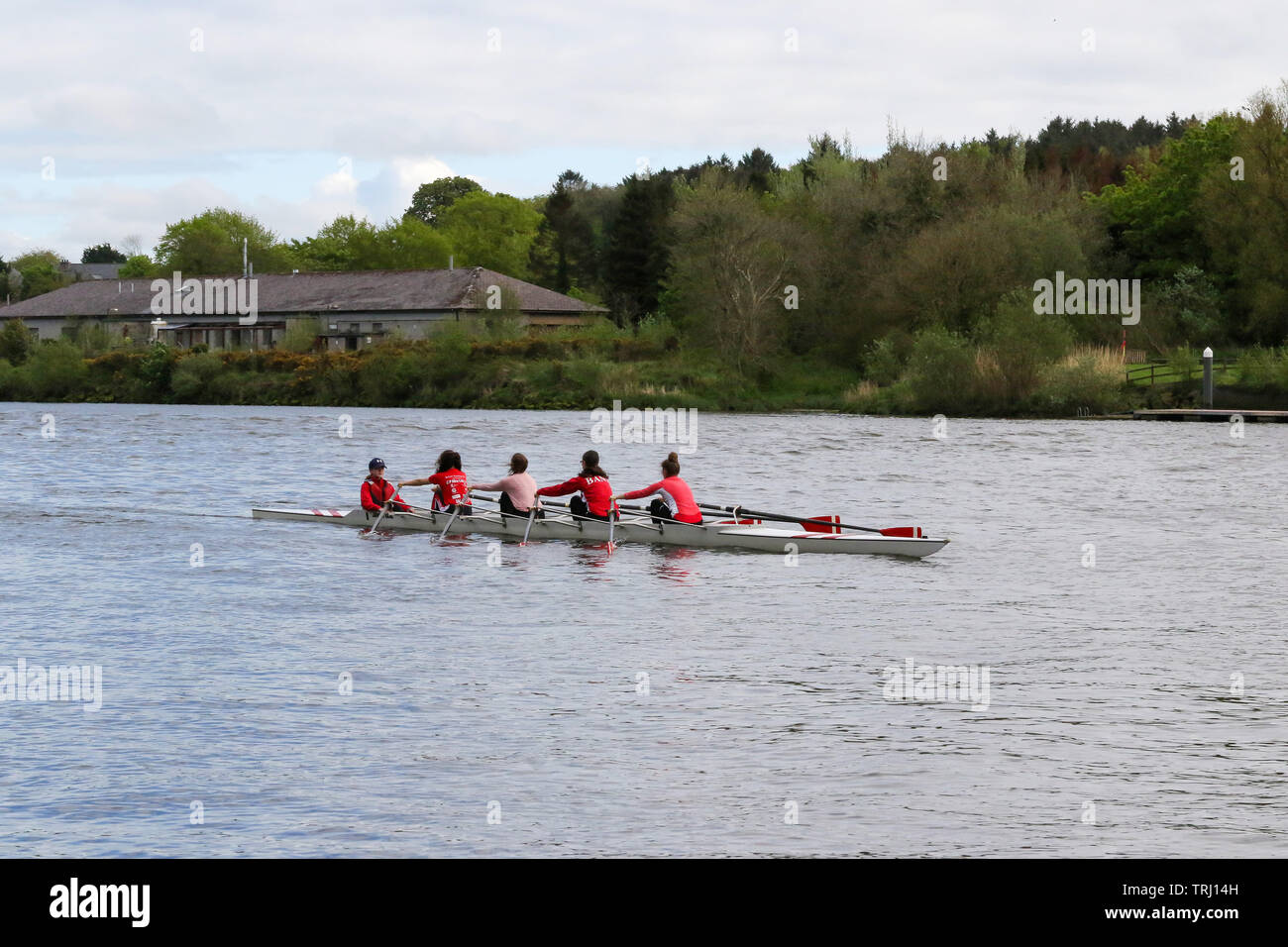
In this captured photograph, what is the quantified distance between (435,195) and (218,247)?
2514cm

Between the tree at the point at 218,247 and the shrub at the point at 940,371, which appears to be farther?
the tree at the point at 218,247

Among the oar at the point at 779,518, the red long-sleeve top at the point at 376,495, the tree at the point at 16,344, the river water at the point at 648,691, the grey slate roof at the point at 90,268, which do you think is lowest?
the river water at the point at 648,691

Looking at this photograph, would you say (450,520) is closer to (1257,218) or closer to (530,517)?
(530,517)

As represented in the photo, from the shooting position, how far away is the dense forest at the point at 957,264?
5919cm

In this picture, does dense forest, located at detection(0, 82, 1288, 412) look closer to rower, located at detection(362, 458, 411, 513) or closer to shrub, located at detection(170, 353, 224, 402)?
shrub, located at detection(170, 353, 224, 402)

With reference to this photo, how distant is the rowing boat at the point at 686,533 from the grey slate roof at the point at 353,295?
217 ft

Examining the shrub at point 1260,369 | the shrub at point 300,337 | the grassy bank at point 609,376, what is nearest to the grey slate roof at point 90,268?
the grassy bank at point 609,376

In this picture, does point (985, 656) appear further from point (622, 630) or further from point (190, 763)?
point (190, 763)

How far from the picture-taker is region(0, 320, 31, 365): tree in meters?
92.5

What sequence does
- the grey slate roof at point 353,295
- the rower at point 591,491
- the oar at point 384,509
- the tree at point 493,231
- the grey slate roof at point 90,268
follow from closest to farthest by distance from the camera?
1. the rower at point 591,491
2. the oar at point 384,509
3. the grey slate roof at point 353,295
4. the tree at point 493,231
5. the grey slate roof at point 90,268

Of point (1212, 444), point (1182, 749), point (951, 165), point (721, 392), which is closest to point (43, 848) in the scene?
point (1182, 749)

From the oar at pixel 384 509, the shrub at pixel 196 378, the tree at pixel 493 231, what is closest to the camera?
the oar at pixel 384 509

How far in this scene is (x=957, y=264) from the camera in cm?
6175

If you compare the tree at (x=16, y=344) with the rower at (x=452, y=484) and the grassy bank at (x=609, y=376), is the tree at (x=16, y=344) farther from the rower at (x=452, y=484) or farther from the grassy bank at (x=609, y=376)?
the rower at (x=452, y=484)
